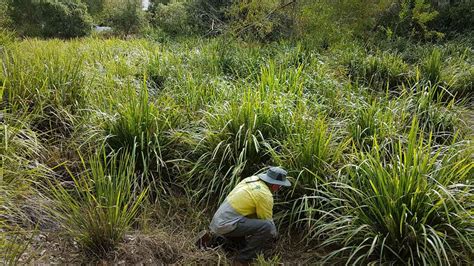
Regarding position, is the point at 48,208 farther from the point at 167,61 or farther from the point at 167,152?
the point at 167,61

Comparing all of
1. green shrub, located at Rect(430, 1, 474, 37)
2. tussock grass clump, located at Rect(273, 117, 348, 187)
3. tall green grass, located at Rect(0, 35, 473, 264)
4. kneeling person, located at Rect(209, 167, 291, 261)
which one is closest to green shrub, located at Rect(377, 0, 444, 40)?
green shrub, located at Rect(430, 1, 474, 37)

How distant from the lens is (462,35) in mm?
12047

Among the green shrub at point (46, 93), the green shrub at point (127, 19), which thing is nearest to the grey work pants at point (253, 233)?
the green shrub at point (46, 93)

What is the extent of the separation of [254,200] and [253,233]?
0.97ft

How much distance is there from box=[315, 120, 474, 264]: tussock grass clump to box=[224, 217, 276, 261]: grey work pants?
0.41m

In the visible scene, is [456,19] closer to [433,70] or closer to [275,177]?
[433,70]

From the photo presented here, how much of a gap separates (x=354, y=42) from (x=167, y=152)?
21.8 ft

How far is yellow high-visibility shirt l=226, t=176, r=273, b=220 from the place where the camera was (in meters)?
→ 3.14

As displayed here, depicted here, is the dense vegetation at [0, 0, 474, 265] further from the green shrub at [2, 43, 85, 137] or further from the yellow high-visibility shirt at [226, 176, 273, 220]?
the yellow high-visibility shirt at [226, 176, 273, 220]

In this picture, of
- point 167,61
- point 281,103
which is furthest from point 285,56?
point 281,103

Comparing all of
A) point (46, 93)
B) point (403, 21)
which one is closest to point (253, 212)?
point (46, 93)

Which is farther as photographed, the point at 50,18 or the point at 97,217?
the point at 50,18

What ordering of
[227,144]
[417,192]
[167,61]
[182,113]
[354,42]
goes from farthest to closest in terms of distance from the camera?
[354,42] < [167,61] < [182,113] < [227,144] < [417,192]

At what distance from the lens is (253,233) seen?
321cm
